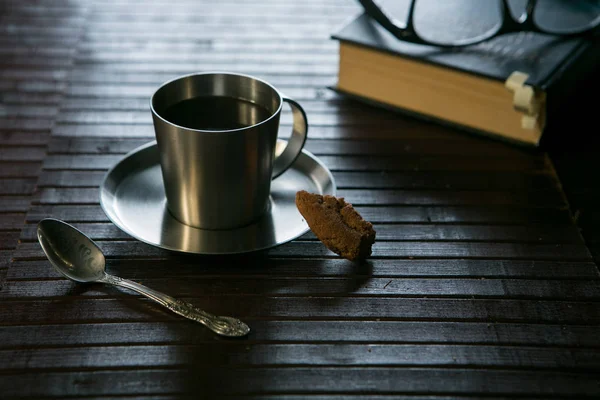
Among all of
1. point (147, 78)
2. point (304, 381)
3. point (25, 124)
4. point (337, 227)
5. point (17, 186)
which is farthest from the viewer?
point (147, 78)

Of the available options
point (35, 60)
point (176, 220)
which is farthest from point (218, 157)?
point (35, 60)

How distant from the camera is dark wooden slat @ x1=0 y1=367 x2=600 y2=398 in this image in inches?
20.0

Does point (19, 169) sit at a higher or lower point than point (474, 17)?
lower

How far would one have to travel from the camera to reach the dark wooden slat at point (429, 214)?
69 cm

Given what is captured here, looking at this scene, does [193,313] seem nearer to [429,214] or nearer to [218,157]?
[218,157]

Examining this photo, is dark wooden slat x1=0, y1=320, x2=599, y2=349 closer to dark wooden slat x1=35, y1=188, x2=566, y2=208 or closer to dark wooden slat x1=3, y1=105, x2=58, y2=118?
dark wooden slat x1=35, y1=188, x2=566, y2=208

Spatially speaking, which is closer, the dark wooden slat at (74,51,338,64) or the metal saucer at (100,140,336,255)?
the metal saucer at (100,140,336,255)

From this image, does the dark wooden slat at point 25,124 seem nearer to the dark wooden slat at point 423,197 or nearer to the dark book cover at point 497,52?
the dark wooden slat at point 423,197

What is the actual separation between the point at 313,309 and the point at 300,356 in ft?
0.17

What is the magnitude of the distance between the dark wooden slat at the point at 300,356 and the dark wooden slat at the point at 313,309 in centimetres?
3

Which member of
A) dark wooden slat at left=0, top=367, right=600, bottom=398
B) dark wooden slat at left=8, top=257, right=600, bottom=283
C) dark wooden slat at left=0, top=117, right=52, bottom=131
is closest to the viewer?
dark wooden slat at left=0, top=367, right=600, bottom=398

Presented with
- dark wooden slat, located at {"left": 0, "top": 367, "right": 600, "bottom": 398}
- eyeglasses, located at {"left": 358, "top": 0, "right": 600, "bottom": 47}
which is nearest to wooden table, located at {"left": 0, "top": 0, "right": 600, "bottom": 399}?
dark wooden slat, located at {"left": 0, "top": 367, "right": 600, "bottom": 398}

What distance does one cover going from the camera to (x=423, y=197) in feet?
2.40

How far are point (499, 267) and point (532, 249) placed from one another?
0.16ft
